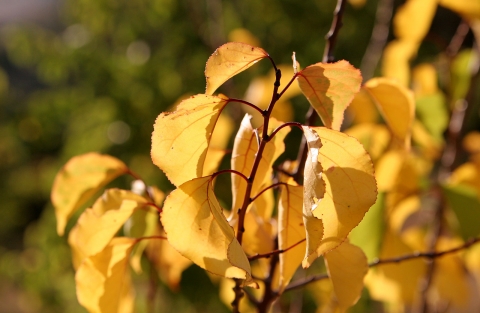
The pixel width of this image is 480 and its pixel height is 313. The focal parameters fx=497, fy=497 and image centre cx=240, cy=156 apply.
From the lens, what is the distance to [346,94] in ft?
1.14

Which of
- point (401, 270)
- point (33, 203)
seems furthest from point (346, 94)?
point (33, 203)

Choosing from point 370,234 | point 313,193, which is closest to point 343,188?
point 313,193

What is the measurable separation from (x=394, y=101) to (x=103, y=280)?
299 mm

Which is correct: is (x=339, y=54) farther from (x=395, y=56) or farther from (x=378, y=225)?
(x=378, y=225)

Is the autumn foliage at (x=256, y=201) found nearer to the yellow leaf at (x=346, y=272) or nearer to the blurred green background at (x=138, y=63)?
the yellow leaf at (x=346, y=272)

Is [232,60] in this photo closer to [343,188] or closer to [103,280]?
[343,188]

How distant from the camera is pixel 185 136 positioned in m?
0.34

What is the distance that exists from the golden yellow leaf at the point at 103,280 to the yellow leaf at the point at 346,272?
173 mm

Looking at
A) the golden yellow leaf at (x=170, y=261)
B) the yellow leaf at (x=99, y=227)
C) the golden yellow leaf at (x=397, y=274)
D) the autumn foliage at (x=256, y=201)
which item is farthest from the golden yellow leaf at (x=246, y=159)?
the golden yellow leaf at (x=397, y=274)

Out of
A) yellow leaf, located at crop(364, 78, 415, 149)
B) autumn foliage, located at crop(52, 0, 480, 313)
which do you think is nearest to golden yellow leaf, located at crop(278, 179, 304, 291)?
autumn foliage, located at crop(52, 0, 480, 313)

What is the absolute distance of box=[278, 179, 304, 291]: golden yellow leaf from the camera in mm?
373

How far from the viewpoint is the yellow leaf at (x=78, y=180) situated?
495 mm

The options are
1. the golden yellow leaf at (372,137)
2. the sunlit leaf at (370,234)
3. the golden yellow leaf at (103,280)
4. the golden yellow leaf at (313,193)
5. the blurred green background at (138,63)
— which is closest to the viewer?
the golden yellow leaf at (313,193)

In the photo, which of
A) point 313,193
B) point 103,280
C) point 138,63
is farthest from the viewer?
point 138,63
